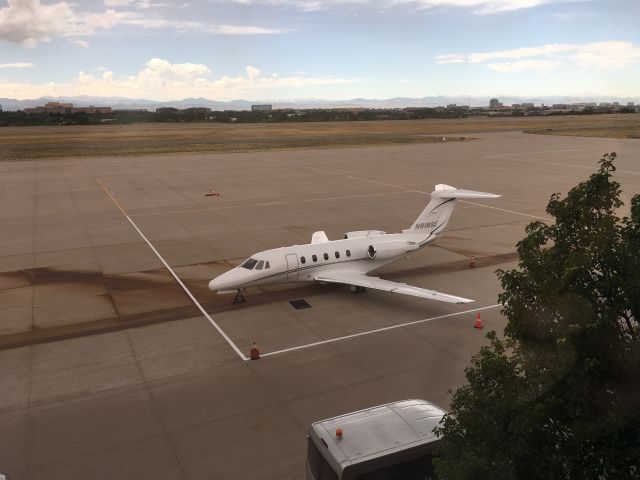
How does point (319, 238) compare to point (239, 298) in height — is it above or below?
above

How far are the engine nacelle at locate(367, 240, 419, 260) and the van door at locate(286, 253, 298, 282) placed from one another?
139 inches

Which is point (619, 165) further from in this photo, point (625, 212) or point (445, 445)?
point (445, 445)

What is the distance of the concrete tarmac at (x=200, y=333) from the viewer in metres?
13.5

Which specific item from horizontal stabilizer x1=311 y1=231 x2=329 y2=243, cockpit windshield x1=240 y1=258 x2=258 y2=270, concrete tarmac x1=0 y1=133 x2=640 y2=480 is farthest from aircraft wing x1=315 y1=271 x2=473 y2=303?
horizontal stabilizer x1=311 y1=231 x2=329 y2=243

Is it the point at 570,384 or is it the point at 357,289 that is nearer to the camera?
the point at 570,384

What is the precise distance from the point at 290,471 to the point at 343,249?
1308 cm

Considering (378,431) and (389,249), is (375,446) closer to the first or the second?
(378,431)

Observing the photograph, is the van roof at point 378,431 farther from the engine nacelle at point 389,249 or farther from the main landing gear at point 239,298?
the engine nacelle at point 389,249

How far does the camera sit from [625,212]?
133ft

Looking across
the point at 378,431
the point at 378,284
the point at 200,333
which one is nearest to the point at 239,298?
the point at 200,333

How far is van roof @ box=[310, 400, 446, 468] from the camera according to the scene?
10.1 meters

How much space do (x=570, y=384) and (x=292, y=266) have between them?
1686cm

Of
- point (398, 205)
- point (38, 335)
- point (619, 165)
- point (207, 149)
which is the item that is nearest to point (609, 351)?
point (38, 335)

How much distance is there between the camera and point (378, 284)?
74.4 ft
